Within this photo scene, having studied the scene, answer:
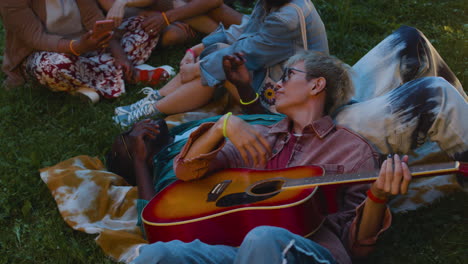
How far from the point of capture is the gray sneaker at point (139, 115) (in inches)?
172

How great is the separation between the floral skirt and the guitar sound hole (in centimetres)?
267

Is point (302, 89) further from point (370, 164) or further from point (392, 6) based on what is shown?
point (392, 6)

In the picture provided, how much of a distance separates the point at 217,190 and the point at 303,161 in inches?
17.0

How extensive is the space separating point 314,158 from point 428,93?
26.0 inches

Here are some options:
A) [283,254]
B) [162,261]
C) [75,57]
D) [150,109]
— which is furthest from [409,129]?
[75,57]

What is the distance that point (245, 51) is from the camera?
3.90 m

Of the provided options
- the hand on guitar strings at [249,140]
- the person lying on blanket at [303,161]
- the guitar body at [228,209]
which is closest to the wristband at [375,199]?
the person lying on blanket at [303,161]

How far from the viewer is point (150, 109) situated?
4.37m

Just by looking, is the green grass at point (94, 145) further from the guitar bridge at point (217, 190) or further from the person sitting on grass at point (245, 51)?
the guitar bridge at point (217, 190)

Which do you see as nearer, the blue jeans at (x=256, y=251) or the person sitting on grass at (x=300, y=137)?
the blue jeans at (x=256, y=251)

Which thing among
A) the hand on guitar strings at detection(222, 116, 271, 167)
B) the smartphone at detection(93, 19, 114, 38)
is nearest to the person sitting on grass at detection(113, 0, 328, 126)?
the smartphone at detection(93, 19, 114, 38)

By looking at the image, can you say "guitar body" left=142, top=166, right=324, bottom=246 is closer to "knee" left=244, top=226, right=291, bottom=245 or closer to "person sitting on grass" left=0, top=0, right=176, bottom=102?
"knee" left=244, top=226, right=291, bottom=245

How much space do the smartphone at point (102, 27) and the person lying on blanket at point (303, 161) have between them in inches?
82.1

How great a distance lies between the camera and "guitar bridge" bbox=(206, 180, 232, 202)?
2561 millimetres
